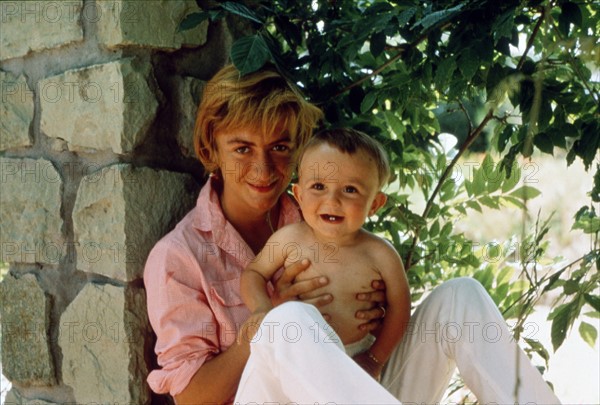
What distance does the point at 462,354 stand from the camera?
5.40 feet

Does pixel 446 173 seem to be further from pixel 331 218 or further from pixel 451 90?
pixel 331 218

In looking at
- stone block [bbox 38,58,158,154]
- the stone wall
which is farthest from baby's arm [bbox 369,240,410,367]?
stone block [bbox 38,58,158,154]

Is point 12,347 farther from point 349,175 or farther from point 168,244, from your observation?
point 349,175

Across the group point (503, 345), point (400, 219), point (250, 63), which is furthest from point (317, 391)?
point (400, 219)

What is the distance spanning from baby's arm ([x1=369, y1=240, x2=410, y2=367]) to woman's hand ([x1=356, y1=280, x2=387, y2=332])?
14 mm

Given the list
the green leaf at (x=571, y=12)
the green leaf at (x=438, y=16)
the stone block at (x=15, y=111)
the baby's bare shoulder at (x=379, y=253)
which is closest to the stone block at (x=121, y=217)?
the stone block at (x=15, y=111)

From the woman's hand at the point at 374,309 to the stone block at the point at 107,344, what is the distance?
53 centimetres

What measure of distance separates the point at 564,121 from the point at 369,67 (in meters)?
Answer: 0.63

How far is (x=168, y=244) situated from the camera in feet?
5.82

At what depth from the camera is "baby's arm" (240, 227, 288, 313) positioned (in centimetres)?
174

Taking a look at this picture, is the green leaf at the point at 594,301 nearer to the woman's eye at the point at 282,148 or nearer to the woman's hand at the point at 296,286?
the woman's hand at the point at 296,286

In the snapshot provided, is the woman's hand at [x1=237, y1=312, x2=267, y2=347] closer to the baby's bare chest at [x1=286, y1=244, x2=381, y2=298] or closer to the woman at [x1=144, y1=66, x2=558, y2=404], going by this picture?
the woman at [x1=144, y1=66, x2=558, y2=404]

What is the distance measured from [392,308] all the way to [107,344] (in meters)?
0.68

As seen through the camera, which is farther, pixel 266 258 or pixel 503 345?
pixel 266 258
